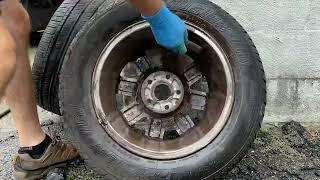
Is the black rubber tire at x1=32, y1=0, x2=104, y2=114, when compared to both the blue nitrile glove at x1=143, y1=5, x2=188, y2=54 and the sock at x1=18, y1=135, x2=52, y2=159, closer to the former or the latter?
the sock at x1=18, y1=135, x2=52, y2=159

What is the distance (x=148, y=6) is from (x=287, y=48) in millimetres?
1580

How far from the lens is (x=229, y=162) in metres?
2.69

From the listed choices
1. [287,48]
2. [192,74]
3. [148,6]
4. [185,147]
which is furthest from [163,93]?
[287,48]

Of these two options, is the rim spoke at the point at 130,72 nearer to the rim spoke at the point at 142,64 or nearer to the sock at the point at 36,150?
the rim spoke at the point at 142,64

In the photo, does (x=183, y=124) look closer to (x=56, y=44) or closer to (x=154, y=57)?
(x=154, y=57)

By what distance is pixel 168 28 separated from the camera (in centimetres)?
247

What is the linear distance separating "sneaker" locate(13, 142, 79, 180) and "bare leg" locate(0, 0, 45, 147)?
86 mm

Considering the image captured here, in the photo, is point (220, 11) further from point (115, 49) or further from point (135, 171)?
point (135, 171)

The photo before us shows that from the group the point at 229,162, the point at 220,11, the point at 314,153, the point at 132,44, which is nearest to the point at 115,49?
the point at 132,44

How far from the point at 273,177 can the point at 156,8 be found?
1.26 metres

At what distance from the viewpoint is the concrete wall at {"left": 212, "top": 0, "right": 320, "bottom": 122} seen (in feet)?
11.7

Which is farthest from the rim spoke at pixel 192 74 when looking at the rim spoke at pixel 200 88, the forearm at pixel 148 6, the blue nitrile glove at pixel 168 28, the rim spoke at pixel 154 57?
the forearm at pixel 148 6

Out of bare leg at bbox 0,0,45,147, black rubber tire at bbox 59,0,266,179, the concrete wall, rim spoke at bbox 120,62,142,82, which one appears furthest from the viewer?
the concrete wall

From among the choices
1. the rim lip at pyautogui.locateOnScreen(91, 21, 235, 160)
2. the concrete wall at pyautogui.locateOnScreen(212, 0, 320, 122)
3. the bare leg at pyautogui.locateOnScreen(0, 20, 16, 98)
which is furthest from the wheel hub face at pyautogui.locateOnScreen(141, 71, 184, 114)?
the bare leg at pyautogui.locateOnScreen(0, 20, 16, 98)
